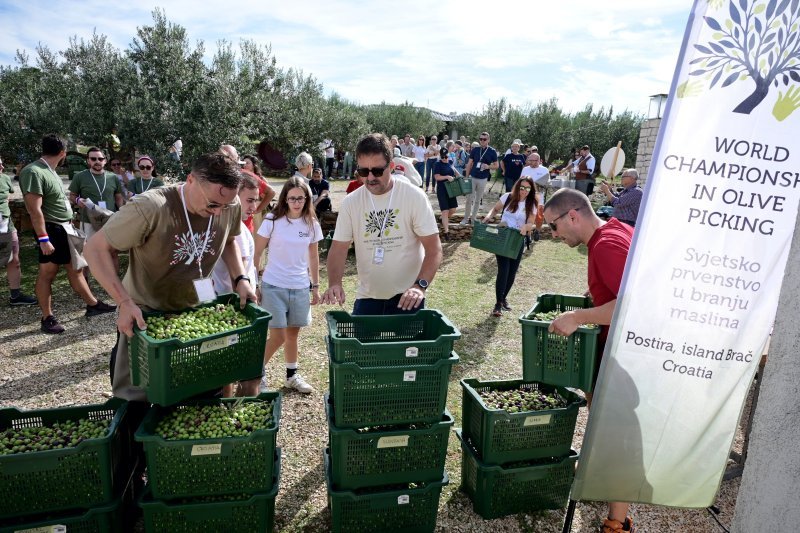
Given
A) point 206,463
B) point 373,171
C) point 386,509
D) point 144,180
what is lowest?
point 386,509

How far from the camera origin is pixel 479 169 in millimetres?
13719

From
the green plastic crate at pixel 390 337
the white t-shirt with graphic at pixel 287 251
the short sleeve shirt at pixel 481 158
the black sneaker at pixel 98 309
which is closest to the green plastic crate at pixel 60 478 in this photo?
the green plastic crate at pixel 390 337

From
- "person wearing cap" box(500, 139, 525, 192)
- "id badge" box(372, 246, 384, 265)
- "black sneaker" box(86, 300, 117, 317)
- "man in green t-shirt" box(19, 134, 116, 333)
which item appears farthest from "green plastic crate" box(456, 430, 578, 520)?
"person wearing cap" box(500, 139, 525, 192)

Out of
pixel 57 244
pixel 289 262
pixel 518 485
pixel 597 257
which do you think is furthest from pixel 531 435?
pixel 57 244

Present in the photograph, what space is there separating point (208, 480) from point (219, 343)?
0.80 m

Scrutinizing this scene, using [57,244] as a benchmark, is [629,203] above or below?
above

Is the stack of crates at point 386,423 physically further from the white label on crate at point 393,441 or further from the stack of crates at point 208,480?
the stack of crates at point 208,480

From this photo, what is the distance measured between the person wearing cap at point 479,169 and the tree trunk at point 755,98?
10.8 m

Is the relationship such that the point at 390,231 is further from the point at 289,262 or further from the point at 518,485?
the point at 518,485

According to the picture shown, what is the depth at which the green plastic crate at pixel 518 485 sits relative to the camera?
3.38 m

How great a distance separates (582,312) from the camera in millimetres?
3029

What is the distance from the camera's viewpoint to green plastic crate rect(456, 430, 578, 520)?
3.38 m

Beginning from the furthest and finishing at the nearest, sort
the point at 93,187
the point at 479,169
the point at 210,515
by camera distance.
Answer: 1. the point at 479,169
2. the point at 93,187
3. the point at 210,515

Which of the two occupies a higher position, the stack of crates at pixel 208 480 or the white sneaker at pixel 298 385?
the stack of crates at pixel 208 480
